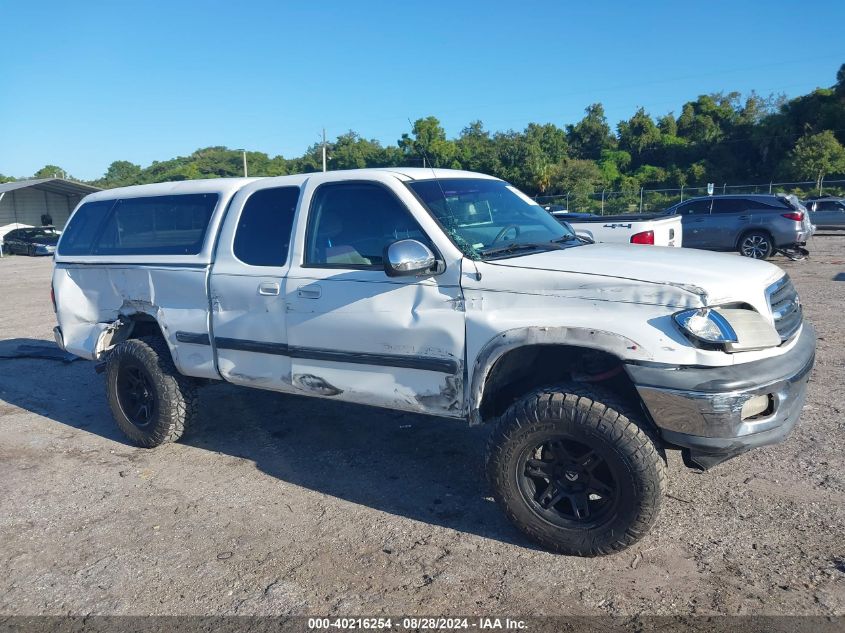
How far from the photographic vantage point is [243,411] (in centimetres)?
629

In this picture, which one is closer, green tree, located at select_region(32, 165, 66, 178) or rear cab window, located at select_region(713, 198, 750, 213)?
rear cab window, located at select_region(713, 198, 750, 213)

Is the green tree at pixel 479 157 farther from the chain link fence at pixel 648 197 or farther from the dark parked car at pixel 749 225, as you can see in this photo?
the dark parked car at pixel 749 225

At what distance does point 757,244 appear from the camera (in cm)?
1694

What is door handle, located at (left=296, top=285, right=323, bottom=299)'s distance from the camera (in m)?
4.30

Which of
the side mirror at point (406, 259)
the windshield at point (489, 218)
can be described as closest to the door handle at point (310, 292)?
the side mirror at point (406, 259)

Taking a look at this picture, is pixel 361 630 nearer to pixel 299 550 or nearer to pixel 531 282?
pixel 299 550

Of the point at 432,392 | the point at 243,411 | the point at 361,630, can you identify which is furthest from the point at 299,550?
the point at 243,411

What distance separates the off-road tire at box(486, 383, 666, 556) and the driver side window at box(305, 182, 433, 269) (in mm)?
1207

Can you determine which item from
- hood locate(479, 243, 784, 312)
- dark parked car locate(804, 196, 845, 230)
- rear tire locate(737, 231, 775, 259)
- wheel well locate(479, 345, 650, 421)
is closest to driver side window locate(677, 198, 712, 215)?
rear tire locate(737, 231, 775, 259)

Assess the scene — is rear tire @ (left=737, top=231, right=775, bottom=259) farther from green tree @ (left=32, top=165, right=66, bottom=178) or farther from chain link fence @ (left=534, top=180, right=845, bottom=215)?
green tree @ (left=32, top=165, right=66, bottom=178)

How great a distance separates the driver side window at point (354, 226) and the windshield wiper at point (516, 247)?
1.22 ft

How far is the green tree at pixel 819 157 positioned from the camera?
136 feet

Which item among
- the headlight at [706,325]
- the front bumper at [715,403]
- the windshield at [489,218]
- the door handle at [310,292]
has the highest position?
the windshield at [489,218]

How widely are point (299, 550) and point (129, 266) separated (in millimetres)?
2839
